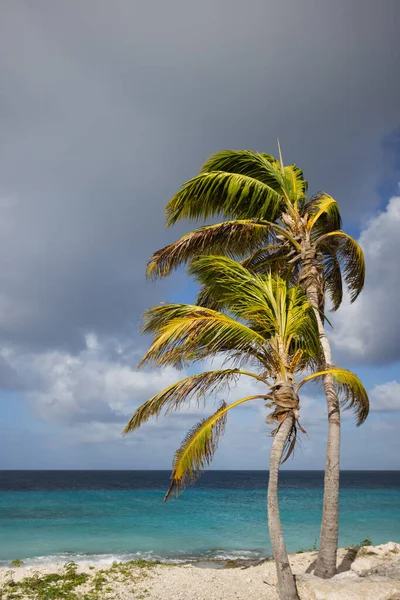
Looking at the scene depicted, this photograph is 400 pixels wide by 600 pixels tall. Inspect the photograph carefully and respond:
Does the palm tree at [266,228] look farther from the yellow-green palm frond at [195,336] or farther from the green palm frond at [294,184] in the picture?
the yellow-green palm frond at [195,336]

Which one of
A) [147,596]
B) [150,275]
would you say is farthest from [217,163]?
[147,596]

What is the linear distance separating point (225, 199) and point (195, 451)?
5.26m

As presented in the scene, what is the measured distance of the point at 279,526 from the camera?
258 inches

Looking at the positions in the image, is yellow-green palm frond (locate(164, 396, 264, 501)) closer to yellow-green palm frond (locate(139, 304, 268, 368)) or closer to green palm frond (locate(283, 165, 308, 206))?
yellow-green palm frond (locate(139, 304, 268, 368))

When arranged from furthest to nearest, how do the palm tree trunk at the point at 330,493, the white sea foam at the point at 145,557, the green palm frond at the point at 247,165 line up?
the white sea foam at the point at 145,557
the green palm frond at the point at 247,165
the palm tree trunk at the point at 330,493

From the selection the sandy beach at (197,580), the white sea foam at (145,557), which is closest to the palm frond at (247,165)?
the sandy beach at (197,580)

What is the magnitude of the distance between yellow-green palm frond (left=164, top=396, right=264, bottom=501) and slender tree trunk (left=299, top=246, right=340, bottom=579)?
205 cm

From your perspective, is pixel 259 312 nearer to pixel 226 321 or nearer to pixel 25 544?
pixel 226 321

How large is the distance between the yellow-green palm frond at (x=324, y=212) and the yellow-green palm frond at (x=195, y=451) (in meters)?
4.82

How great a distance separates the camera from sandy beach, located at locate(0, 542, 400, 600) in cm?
670

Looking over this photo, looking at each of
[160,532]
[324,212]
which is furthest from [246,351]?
[160,532]

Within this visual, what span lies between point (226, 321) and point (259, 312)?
0.80m

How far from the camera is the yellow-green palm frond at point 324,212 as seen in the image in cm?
993

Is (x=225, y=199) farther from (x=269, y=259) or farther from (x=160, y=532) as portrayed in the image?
(x=160, y=532)
